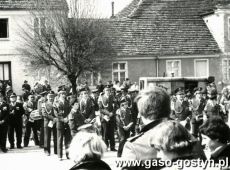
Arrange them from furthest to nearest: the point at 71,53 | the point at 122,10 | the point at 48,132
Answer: the point at 122,10 < the point at 71,53 < the point at 48,132

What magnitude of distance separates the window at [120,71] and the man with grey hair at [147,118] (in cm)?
3252

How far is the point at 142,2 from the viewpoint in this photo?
139 feet

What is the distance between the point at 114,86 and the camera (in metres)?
28.2

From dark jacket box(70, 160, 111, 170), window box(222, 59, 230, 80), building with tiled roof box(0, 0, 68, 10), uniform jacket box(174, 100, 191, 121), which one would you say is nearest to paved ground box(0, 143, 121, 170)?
uniform jacket box(174, 100, 191, 121)

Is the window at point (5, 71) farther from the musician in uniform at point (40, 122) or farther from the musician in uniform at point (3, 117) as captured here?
the musician in uniform at point (3, 117)

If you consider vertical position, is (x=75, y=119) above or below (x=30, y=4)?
below

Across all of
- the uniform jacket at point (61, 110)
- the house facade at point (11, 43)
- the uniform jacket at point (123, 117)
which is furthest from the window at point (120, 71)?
the uniform jacket at point (61, 110)

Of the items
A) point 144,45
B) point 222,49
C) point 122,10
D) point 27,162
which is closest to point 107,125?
point 27,162

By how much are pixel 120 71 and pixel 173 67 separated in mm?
3785

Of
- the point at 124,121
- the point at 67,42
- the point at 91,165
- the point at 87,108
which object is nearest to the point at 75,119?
the point at 87,108

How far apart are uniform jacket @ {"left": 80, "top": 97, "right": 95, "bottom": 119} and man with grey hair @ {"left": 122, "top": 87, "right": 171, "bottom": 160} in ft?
41.9

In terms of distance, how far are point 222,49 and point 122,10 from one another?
35.1 feet

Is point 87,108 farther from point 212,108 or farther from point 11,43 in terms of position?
point 11,43

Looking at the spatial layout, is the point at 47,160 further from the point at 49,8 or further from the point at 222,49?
the point at 222,49
